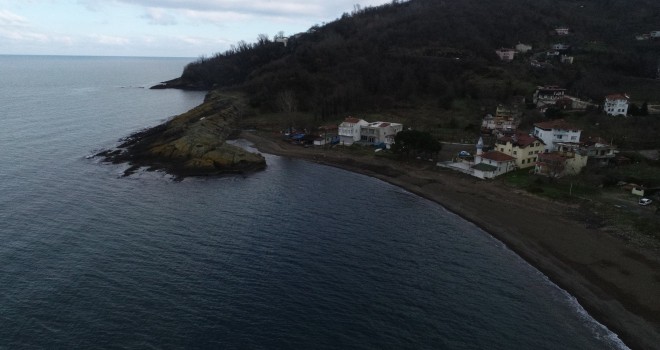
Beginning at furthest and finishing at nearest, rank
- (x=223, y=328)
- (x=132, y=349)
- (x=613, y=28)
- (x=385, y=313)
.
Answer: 1. (x=613, y=28)
2. (x=385, y=313)
3. (x=223, y=328)
4. (x=132, y=349)

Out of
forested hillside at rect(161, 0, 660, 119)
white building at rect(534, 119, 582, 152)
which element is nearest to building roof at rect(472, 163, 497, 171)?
white building at rect(534, 119, 582, 152)

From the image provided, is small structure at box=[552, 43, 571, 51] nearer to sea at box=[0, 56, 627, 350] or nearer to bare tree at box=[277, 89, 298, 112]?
bare tree at box=[277, 89, 298, 112]

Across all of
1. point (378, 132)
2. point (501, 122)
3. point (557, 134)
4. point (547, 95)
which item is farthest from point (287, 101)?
point (557, 134)

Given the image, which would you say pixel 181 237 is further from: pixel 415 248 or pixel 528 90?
pixel 528 90

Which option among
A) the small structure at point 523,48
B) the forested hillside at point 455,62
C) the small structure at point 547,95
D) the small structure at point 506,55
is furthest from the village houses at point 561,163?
the small structure at point 523,48

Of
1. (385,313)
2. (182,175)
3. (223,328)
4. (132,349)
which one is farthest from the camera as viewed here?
(182,175)

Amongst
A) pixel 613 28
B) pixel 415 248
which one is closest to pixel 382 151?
Result: pixel 415 248

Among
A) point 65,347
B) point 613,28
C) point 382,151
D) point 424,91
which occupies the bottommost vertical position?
point 65,347
